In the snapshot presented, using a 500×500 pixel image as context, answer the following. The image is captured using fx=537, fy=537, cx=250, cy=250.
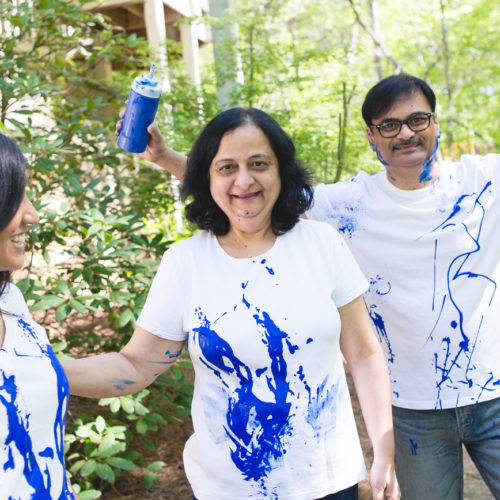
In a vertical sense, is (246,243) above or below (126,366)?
above

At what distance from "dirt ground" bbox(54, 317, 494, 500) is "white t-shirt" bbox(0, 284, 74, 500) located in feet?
5.49

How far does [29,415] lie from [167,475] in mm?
2415

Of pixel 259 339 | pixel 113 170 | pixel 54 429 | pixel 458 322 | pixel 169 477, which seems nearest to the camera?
pixel 54 429

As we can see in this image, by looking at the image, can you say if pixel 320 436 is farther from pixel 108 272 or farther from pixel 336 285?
pixel 108 272

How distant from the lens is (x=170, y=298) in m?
1.70

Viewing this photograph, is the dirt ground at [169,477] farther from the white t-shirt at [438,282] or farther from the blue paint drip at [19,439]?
the blue paint drip at [19,439]

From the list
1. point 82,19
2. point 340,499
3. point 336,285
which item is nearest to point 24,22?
point 82,19

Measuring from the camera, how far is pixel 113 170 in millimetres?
4504

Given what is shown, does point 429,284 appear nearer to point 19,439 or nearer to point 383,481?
point 383,481

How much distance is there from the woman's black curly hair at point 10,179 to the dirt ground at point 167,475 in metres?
1.90

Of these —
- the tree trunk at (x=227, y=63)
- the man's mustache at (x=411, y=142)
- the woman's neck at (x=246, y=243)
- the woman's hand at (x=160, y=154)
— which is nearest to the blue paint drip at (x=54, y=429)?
the woman's neck at (x=246, y=243)

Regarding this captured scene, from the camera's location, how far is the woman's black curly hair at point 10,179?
1.31m

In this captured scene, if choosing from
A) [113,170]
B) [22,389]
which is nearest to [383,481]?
[22,389]

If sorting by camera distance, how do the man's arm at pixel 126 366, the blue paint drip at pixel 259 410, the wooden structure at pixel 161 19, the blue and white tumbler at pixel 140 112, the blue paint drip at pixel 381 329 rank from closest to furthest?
the blue paint drip at pixel 259 410 < the man's arm at pixel 126 366 < the blue and white tumbler at pixel 140 112 < the blue paint drip at pixel 381 329 < the wooden structure at pixel 161 19
